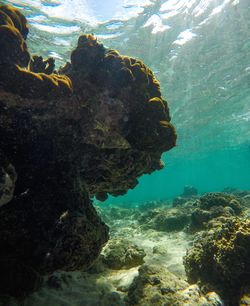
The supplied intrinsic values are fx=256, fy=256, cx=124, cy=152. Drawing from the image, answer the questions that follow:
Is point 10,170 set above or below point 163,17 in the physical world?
below

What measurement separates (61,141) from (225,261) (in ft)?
15.2

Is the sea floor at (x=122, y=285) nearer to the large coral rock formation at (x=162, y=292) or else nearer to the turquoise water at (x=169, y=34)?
the large coral rock formation at (x=162, y=292)

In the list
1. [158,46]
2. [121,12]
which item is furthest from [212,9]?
Result: [121,12]

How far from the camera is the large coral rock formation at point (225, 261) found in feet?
18.7

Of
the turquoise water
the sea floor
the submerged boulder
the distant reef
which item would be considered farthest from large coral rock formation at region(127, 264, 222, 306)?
the turquoise water

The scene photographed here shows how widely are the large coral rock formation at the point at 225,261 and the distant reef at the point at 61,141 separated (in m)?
2.65

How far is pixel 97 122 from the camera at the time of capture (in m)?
5.68

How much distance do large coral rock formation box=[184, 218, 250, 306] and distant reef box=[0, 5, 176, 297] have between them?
8.69ft

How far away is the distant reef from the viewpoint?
14.3ft

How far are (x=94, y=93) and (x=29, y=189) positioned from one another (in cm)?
241

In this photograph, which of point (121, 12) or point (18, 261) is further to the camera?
point (121, 12)

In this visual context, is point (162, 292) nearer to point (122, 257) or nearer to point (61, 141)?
point (122, 257)

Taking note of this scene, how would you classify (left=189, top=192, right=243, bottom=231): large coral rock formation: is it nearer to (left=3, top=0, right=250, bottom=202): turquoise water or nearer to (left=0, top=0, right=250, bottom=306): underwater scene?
(left=0, top=0, right=250, bottom=306): underwater scene

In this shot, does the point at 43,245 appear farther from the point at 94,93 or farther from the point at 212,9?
the point at 212,9
